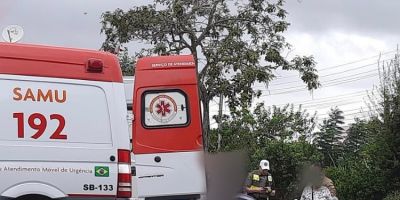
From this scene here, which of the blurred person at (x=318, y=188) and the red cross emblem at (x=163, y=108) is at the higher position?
the red cross emblem at (x=163, y=108)

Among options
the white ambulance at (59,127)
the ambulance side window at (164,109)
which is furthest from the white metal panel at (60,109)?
the ambulance side window at (164,109)

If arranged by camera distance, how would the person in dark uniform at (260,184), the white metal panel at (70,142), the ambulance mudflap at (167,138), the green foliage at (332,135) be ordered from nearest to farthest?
1. the white metal panel at (70,142)
2. the ambulance mudflap at (167,138)
3. the person in dark uniform at (260,184)
4. the green foliage at (332,135)

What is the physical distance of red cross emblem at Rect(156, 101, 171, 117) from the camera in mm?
10459

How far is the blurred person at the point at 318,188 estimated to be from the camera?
34.5ft

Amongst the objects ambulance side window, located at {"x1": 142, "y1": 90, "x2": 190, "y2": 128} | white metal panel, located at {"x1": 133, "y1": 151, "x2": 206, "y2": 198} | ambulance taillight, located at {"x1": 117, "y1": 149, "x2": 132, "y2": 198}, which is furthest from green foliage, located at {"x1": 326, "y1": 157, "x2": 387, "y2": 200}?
ambulance taillight, located at {"x1": 117, "y1": 149, "x2": 132, "y2": 198}

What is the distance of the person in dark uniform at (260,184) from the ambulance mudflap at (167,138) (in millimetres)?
1653

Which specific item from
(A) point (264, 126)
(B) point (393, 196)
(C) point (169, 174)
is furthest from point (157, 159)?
(A) point (264, 126)

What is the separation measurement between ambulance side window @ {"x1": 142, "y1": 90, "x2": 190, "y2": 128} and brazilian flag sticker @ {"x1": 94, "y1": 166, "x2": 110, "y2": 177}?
364 cm

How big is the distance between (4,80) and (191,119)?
4324mm

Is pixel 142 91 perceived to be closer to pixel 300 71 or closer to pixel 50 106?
pixel 50 106

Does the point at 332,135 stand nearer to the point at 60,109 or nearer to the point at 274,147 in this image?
the point at 274,147

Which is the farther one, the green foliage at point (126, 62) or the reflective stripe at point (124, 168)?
the green foliage at point (126, 62)

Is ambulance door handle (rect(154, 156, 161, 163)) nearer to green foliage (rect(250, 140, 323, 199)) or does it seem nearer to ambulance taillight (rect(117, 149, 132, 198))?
ambulance taillight (rect(117, 149, 132, 198))

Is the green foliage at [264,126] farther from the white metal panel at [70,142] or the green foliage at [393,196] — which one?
the white metal panel at [70,142]
